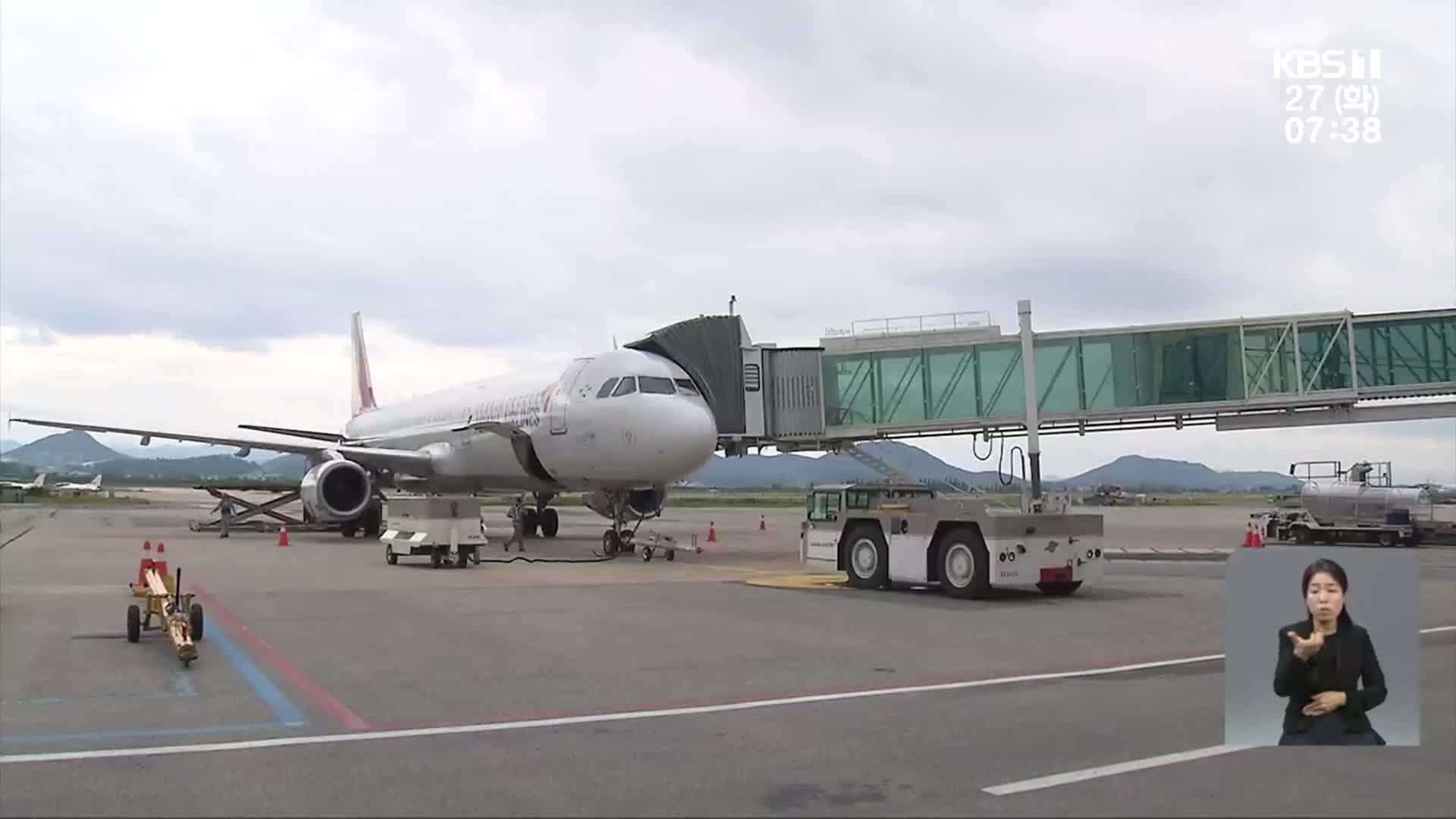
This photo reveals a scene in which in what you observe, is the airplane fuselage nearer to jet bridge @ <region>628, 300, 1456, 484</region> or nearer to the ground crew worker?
jet bridge @ <region>628, 300, 1456, 484</region>

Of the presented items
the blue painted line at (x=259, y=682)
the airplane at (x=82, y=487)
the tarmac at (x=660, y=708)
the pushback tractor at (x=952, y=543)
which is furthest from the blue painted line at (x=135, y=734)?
the airplane at (x=82, y=487)

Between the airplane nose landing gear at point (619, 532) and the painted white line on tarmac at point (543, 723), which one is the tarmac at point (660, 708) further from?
the airplane nose landing gear at point (619, 532)

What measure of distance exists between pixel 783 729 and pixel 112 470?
11723 cm

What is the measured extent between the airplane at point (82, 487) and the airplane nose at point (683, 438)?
59.7 metres

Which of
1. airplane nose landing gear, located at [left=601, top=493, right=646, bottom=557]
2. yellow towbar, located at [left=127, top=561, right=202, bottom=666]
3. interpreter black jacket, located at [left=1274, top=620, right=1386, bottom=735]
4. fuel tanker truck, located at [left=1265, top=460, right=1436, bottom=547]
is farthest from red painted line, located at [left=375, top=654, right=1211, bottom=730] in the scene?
fuel tanker truck, located at [left=1265, top=460, right=1436, bottom=547]

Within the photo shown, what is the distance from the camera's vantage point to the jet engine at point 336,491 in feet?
90.7

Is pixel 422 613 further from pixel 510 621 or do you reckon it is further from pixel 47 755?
pixel 47 755

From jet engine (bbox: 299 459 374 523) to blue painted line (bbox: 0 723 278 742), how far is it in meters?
21.2

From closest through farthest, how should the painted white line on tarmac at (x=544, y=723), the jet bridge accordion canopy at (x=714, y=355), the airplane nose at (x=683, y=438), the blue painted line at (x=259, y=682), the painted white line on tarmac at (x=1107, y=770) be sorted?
1. the painted white line on tarmac at (x=1107, y=770)
2. the painted white line on tarmac at (x=544, y=723)
3. the blue painted line at (x=259, y=682)
4. the airplane nose at (x=683, y=438)
5. the jet bridge accordion canopy at (x=714, y=355)

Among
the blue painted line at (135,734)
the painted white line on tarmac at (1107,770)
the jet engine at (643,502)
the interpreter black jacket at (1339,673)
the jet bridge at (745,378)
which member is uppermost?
the jet bridge at (745,378)

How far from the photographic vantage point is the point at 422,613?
13195 millimetres

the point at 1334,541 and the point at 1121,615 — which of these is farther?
the point at 1334,541

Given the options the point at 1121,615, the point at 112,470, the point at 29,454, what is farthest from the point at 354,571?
the point at 112,470

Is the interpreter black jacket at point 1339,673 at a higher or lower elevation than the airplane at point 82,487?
lower
